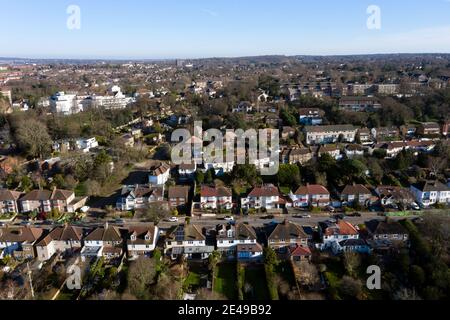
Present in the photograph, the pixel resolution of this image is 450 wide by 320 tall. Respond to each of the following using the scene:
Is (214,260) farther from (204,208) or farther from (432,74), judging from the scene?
(432,74)

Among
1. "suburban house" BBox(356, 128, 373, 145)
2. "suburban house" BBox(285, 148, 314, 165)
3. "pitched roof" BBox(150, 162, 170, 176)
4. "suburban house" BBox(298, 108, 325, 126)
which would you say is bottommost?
"pitched roof" BBox(150, 162, 170, 176)

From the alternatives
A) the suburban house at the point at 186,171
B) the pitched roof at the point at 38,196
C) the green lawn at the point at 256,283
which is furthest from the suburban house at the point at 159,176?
the green lawn at the point at 256,283

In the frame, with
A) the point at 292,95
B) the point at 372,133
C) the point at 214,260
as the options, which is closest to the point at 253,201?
the point at 214,260

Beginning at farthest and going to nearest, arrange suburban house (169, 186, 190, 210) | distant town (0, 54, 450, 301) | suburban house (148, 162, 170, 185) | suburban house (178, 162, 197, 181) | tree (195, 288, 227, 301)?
suburban house (178, 162, 197, 181) → suburban house (148, 162, 170, 185) → suburban house (169, 186, 190, 210) → distant town (0, 54, 450, 301) → tree (195, 288, 227, 301)

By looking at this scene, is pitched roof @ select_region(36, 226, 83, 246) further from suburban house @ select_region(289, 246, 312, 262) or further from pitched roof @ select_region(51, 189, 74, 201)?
suburban house @ select_region(289, 246, 312, 262)

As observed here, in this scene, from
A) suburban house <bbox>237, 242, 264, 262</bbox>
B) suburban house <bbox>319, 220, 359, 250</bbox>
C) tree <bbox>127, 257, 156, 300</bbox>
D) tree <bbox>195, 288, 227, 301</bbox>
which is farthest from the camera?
suburban house <bbox>319, 220, 359, 250</bbox>

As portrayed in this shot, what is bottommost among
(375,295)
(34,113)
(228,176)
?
(375,295)

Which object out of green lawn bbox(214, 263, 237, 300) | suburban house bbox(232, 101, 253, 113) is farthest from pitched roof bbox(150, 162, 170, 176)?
suburban house bbox(232, 101, 253, 113)

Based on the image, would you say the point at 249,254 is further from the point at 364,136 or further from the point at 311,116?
the point at 311,116
